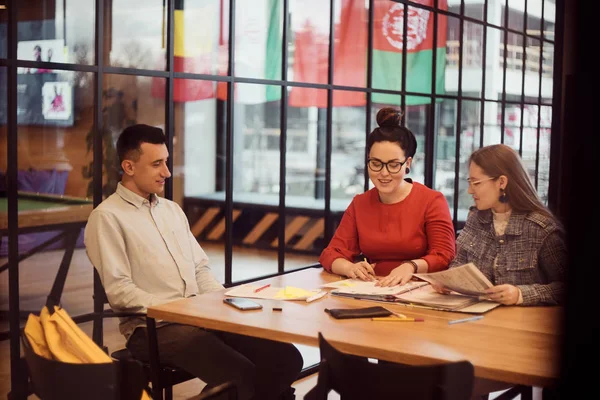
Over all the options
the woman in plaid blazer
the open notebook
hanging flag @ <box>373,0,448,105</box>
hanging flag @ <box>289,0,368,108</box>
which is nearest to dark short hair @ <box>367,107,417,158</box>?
the woman in plaid blazer

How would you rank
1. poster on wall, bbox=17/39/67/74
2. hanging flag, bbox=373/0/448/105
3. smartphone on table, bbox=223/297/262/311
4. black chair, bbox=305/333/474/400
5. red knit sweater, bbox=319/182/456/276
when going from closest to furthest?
1. black chair, bbox=305/333/474/400
2. smartphone on table, bbox=223/297/262/311
3. poster on wall, bbox=17/39/67/74
4. red knit sweater, bbox=319/182/456/276
5. hanging flag, bbox=373/0/448/105

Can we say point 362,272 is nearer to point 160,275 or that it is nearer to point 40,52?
point 160,275

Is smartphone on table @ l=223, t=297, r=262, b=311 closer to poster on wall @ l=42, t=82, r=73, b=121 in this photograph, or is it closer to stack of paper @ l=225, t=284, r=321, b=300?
stack of paper @ l=225, t=284, r=321, b=300

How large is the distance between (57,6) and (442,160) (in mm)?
3925

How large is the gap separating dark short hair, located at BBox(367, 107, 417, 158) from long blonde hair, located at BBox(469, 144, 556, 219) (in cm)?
47

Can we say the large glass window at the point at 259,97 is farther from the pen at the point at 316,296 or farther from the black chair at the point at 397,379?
the black chair at the point at 397,379

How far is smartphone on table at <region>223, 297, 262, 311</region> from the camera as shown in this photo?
7.99 feet

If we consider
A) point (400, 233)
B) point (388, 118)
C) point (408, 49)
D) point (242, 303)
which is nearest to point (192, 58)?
point (388, 118)

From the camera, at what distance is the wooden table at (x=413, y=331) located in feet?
6.18

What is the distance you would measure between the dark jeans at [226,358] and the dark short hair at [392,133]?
965 mm

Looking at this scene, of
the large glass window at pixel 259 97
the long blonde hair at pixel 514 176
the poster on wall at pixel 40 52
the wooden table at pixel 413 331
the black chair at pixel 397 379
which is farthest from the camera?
the large glass window at pixel 259 97

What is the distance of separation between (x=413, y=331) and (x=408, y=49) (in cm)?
382

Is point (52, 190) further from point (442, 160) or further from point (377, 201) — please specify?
point (442, 160)

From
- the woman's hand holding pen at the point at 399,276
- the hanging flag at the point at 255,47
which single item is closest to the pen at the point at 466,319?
the woman's hand holding pen at the point at 399,276
